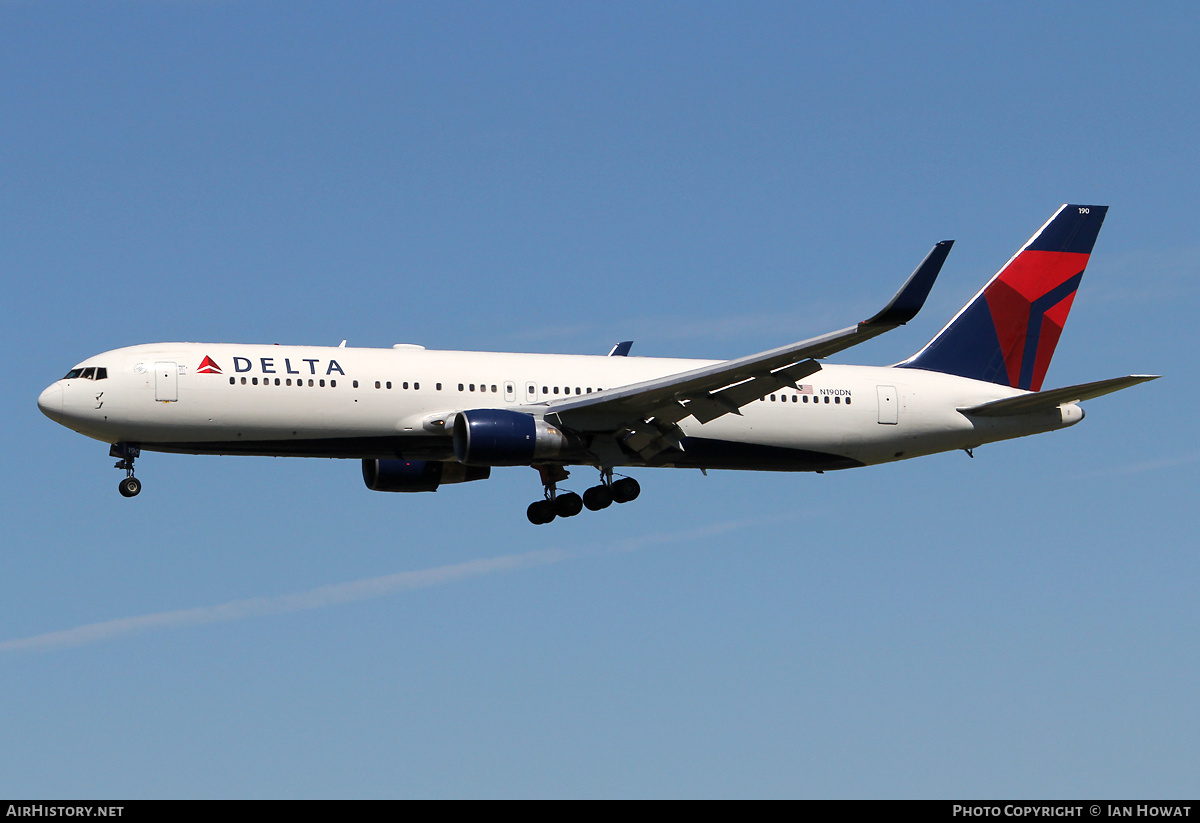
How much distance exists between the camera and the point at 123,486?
1583 inches

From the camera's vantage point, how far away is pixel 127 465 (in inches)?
1580

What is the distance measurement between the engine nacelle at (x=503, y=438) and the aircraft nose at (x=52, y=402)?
9.98 metres

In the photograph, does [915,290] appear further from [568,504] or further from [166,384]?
[166,384]

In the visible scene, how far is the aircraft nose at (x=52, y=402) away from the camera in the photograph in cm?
3925

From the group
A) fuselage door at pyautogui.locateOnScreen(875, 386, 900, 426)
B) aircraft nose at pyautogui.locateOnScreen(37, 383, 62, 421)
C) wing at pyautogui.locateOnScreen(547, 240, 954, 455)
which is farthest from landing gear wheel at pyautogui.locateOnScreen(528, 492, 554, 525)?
aircraft nose at pyautogui.locateOnScreen(37, 383, 62, 421)

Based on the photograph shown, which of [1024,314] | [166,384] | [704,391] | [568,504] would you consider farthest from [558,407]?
[1024,314]

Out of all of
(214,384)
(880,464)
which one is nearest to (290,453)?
(214,384)

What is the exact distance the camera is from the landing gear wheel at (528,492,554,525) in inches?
1745

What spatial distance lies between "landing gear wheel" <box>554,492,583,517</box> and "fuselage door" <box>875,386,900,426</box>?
8966 mm

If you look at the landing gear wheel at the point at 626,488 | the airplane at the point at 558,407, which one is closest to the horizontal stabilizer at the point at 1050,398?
the airplane at the point at 558,407
